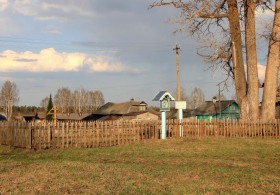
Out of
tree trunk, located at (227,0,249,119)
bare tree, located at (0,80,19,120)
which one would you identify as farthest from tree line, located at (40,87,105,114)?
tree trunk, located at (227,0,249,119)

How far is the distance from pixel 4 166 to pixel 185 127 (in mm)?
15619

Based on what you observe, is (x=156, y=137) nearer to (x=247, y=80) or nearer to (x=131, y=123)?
(x=131, y=123)

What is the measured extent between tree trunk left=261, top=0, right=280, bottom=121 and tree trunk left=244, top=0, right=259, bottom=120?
0.61 metres

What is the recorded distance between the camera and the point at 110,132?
23.0 metres

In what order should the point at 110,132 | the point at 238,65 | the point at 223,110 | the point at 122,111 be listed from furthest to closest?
the point at 122,111 → the point at 223,110 → the point at 238,65 → the point at 110,132

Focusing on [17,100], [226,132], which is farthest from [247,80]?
[17,100]

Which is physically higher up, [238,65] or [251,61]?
[251,61]

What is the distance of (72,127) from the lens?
70.6 feet

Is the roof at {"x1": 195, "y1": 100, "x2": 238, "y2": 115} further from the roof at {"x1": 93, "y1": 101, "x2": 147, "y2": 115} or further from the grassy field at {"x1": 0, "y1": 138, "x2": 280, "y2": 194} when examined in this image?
the grassy field at {"x1": 0, "y1": 138, "x2": 280, "y2": 194}

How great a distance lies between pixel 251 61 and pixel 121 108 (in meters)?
59.7

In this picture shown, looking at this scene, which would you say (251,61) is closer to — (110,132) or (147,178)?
(110,132)

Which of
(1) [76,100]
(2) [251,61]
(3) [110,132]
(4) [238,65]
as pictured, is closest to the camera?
(3) [110,132]

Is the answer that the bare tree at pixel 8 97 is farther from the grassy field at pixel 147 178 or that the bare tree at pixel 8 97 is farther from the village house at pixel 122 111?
the grassy field at pixel 147 178

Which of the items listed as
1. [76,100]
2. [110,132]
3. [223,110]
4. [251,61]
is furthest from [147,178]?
[76,100]
